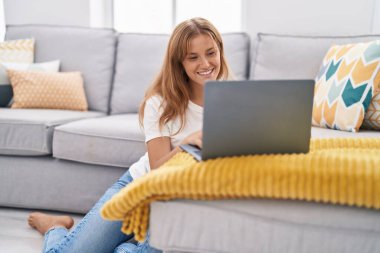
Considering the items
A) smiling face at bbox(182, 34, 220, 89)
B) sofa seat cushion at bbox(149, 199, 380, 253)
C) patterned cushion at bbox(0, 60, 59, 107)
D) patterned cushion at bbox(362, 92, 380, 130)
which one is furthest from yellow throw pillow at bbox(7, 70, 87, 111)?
sofa seat cushion at bbox(149, 199, 380, 253)

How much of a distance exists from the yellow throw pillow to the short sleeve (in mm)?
1042

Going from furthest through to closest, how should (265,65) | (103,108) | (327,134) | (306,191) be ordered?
(103,108), (265,65), (327,134), (306,191)

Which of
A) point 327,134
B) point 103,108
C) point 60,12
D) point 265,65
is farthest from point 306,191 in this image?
point 60,12

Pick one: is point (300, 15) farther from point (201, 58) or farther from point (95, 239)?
A: point (95, 239)

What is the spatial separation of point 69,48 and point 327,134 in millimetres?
1604

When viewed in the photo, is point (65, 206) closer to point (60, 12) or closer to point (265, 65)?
point (265, 65)

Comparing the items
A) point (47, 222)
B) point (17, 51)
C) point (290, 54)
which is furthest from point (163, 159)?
point (17, 51)

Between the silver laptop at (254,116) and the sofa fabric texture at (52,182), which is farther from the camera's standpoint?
the sofa fabric texture at (52,182)

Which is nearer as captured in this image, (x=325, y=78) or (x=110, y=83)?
(x=325, y=78)

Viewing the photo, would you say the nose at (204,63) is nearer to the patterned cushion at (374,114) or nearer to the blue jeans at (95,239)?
the blue jeans at (95,239)

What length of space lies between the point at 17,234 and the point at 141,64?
3.63 feet

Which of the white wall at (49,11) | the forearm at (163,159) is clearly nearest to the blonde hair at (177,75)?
the forearm at (163,159)

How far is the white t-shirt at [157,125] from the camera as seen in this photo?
49.0 inches

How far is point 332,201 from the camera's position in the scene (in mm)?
695
